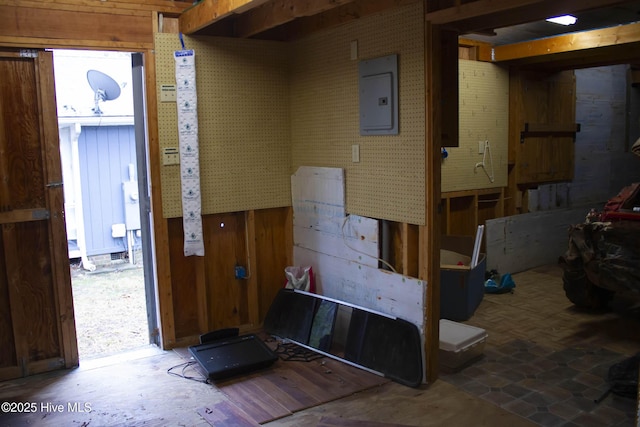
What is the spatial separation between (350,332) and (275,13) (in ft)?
7.39

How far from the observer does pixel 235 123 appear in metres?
4.23

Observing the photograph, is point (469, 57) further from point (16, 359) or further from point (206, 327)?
point (16, 359)

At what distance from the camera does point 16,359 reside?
145 inches

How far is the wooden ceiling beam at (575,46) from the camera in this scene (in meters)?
4.66

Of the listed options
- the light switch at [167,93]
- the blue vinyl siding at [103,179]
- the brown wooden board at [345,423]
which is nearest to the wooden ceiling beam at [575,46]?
the light switch at [167,93]

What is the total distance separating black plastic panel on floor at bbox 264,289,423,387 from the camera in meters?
3.41

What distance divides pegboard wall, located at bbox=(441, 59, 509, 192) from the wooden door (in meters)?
3.56

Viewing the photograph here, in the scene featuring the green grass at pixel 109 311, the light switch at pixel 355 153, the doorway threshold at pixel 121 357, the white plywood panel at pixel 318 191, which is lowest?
the green grass at pixel 109 311

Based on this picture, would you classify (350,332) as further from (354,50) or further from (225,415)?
(354,50)

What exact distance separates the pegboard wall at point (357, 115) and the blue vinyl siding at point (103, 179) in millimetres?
4300

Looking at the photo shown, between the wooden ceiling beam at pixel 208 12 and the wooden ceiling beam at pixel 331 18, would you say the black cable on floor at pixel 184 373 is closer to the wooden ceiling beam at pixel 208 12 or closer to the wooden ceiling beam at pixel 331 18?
the wooden ceiling beam at pixel 208 12

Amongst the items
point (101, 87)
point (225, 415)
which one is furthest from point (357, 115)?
point (101, 87)

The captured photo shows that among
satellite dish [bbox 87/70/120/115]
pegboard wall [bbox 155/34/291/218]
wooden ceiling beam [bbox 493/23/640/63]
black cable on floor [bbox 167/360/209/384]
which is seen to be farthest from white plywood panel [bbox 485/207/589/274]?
satellite dish [bbox 87/70/120/115]

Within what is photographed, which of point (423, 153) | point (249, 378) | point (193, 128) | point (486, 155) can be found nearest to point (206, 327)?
point (249, 378)
